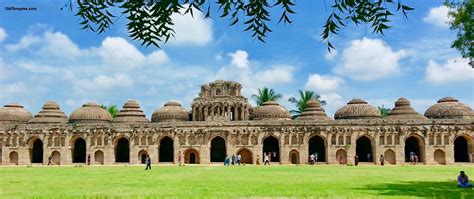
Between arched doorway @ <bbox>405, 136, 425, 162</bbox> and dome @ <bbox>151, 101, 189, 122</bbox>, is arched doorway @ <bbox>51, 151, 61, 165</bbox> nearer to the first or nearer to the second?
dome @ <bbox>151, 101, 189, 122</bbox>

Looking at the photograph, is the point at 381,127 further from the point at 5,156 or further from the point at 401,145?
the point at 5,156

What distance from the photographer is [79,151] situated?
51.2 meters

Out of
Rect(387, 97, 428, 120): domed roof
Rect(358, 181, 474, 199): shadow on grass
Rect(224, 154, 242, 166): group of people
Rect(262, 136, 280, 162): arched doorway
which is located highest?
Rect(387, 97, 428, 120): domed roof

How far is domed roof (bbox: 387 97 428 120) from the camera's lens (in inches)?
1875

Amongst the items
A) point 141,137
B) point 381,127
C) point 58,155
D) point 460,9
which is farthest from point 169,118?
point 460,9

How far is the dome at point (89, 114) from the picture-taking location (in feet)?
168

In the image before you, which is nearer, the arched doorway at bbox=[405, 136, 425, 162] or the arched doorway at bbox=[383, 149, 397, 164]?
the arched doorway at bbox=[383, 149, 397, 164]

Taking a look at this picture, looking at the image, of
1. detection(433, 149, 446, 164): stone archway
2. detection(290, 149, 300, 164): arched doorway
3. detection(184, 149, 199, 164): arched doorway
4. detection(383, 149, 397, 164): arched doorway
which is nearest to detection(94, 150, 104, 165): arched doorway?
detection(184, 149, 199, 164): arched doorway

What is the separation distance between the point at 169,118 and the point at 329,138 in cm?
1791

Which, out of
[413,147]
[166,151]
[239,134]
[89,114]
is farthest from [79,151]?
[413,147]

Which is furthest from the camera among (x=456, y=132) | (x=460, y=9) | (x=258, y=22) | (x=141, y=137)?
(x=141, y=137)

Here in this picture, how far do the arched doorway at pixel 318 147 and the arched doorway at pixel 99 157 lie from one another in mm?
20768

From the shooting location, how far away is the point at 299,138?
45.5 meters

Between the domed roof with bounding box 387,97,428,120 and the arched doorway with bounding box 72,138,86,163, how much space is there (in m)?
32.0
